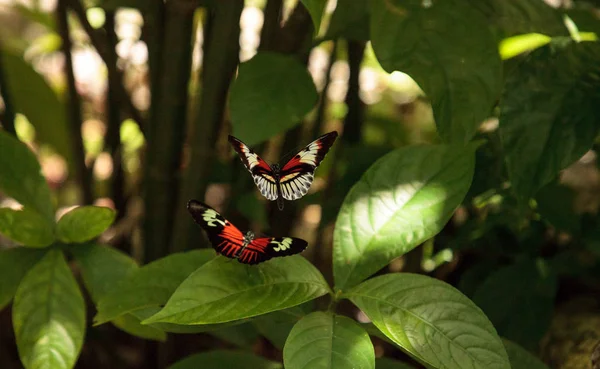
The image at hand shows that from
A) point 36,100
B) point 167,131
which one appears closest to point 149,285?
point 167,131

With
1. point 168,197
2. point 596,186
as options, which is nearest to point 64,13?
point 168,197

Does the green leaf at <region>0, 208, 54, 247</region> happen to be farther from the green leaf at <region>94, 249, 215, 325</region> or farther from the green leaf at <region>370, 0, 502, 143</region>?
the green leaf at <region>370, 0, 502, 143</region>

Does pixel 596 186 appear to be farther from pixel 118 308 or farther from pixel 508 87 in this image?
pixel 118 308

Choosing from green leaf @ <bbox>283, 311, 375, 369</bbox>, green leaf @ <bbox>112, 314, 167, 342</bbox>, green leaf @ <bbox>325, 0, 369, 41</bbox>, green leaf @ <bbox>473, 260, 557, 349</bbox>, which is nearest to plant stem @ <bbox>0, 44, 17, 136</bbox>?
green leaf @ <bbox>112, 314, 167, 342</bbox>

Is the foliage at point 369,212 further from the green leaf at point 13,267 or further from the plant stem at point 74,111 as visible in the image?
the plant stem at point 74,111

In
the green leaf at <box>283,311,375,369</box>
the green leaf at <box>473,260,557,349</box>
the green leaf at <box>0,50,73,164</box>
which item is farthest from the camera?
the green leaf at <box>0,50,73,164</box>

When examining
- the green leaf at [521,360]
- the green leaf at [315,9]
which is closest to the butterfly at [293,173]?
the green leaf at [315,9]

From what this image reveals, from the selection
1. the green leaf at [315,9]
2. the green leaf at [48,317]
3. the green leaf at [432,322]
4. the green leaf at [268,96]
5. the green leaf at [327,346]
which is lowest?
the green leaf at [48,317]
